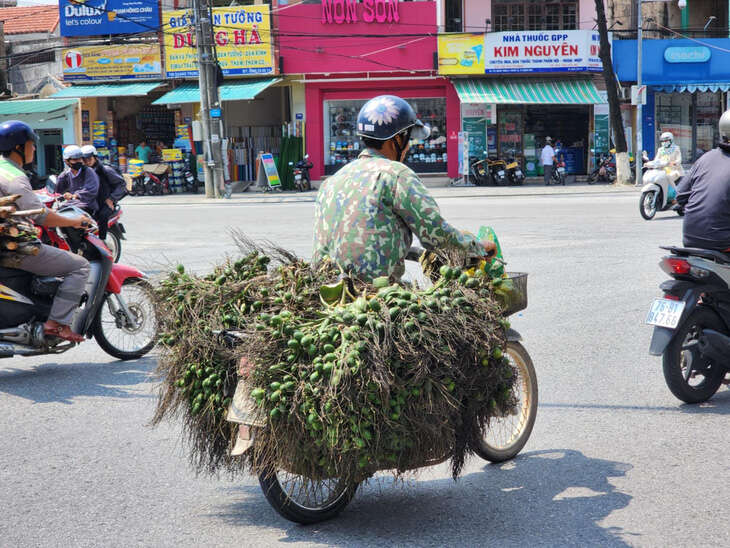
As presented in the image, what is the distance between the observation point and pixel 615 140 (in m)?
29.6

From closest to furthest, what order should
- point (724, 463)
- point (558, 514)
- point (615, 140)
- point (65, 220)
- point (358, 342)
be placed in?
point (358, 342)
point (558, 514)
point (724, 463)
point (65, 220)
point (615, 140)

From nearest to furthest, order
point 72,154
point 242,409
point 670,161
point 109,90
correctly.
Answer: point 242,409 → point 72,154 → point 670,161 → point 109,90

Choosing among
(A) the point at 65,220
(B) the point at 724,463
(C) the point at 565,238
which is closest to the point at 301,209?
(C) the point at 565,238

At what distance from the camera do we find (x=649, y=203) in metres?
17.5

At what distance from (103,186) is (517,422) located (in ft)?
26.6

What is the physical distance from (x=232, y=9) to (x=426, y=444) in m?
30.6

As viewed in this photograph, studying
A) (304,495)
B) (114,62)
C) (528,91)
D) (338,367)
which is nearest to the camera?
(338,367)

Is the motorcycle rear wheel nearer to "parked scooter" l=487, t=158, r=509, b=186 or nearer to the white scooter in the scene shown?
the white scooter

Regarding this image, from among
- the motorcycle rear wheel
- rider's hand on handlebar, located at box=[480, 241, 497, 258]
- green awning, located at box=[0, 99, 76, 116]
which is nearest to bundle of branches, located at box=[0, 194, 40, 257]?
rider's hand on handlebar, located at box=[480, 241, 497, 258]

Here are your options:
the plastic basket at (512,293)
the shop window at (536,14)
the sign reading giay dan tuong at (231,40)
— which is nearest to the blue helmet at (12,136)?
the plastic basket at (512,293)

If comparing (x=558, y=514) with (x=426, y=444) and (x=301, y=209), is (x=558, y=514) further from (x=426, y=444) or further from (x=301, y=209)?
(x=301, y=209)

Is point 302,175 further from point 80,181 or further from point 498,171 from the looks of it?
point 80,181

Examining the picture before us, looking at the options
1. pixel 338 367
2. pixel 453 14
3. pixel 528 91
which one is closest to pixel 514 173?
pixel 528 91

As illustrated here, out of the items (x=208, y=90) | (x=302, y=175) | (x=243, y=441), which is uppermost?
(x=208, y=90)
